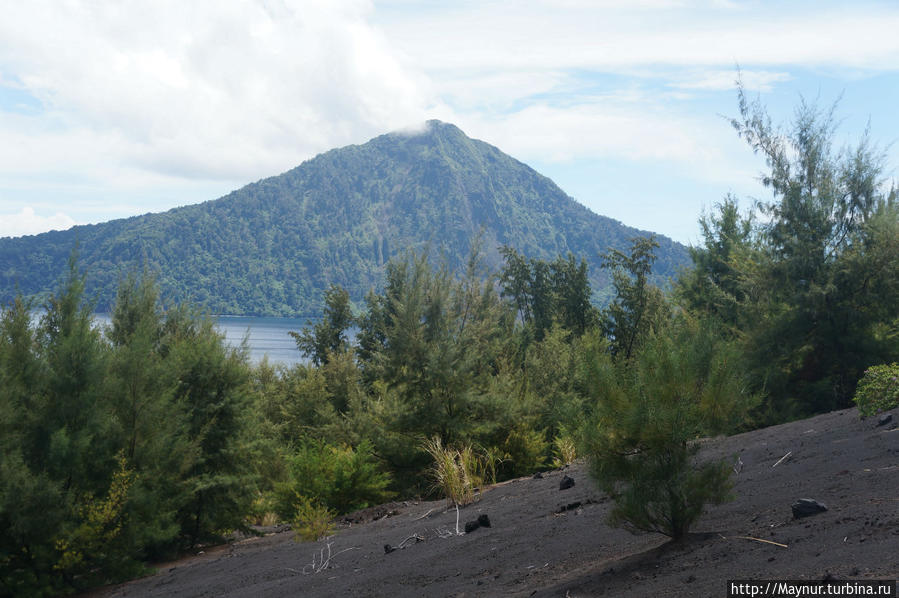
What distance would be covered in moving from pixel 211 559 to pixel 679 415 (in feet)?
33.3

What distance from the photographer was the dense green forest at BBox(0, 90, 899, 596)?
5.36 m

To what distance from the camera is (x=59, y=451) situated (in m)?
11.0

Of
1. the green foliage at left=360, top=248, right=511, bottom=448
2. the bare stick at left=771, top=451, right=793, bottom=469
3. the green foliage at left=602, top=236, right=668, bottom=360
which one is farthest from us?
the green foliage at left=602, top=236, right=668, bottom=360

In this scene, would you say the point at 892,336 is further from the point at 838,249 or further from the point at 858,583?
the point at 858,583

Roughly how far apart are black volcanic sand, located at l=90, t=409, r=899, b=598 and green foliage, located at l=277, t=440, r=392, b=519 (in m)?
2.67

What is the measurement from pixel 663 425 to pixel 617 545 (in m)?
1.75

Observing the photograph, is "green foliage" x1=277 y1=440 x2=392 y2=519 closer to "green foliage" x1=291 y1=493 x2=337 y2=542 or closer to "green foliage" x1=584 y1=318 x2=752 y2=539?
"green foliage" x1=291 y1=493 x2=337 y2=542

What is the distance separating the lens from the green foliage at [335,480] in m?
14.3

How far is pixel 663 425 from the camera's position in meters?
5.05

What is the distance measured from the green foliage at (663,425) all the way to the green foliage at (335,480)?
9.92m

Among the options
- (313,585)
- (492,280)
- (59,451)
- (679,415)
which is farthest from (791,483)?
(492,280)

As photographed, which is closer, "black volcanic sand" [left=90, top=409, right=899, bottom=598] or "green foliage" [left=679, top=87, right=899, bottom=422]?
"black volcanic sand" [left=90, top=409, right=899, bottom=598]

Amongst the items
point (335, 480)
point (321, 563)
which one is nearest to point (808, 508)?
point (321, 563)

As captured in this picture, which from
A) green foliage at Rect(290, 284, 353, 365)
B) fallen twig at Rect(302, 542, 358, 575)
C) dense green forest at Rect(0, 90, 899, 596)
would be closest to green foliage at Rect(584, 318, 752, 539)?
dense green forest at Rect(0, 90, 899, 596)
